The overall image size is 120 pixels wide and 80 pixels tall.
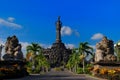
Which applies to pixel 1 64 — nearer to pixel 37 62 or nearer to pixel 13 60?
pixel 13 60

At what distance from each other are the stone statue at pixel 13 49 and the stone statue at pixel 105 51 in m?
11.6

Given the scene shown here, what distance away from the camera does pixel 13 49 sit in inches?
2109

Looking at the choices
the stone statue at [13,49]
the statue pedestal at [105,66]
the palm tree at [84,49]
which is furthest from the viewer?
the palm tree at [84,49]

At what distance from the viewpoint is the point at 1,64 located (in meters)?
49.1

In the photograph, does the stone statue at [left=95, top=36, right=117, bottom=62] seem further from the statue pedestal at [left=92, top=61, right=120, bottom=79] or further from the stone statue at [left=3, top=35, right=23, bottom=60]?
the stone statue at [left=3, top=35, right=23, bottom=60]

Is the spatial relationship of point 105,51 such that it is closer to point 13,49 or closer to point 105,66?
point 105,66

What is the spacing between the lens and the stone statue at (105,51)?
160 feet

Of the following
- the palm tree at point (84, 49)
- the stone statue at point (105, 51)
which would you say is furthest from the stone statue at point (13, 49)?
the palm tree at point (84, 49)

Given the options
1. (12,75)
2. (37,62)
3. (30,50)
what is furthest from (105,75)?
(37,62)

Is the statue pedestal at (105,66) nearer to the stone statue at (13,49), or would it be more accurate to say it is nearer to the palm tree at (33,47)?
the stone statue at (13,49)

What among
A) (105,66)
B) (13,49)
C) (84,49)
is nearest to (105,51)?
(105,66)

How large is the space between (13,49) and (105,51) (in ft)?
45.6

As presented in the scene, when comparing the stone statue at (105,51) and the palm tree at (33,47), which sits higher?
the palm tree at (33,47)

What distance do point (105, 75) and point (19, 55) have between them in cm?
1388
